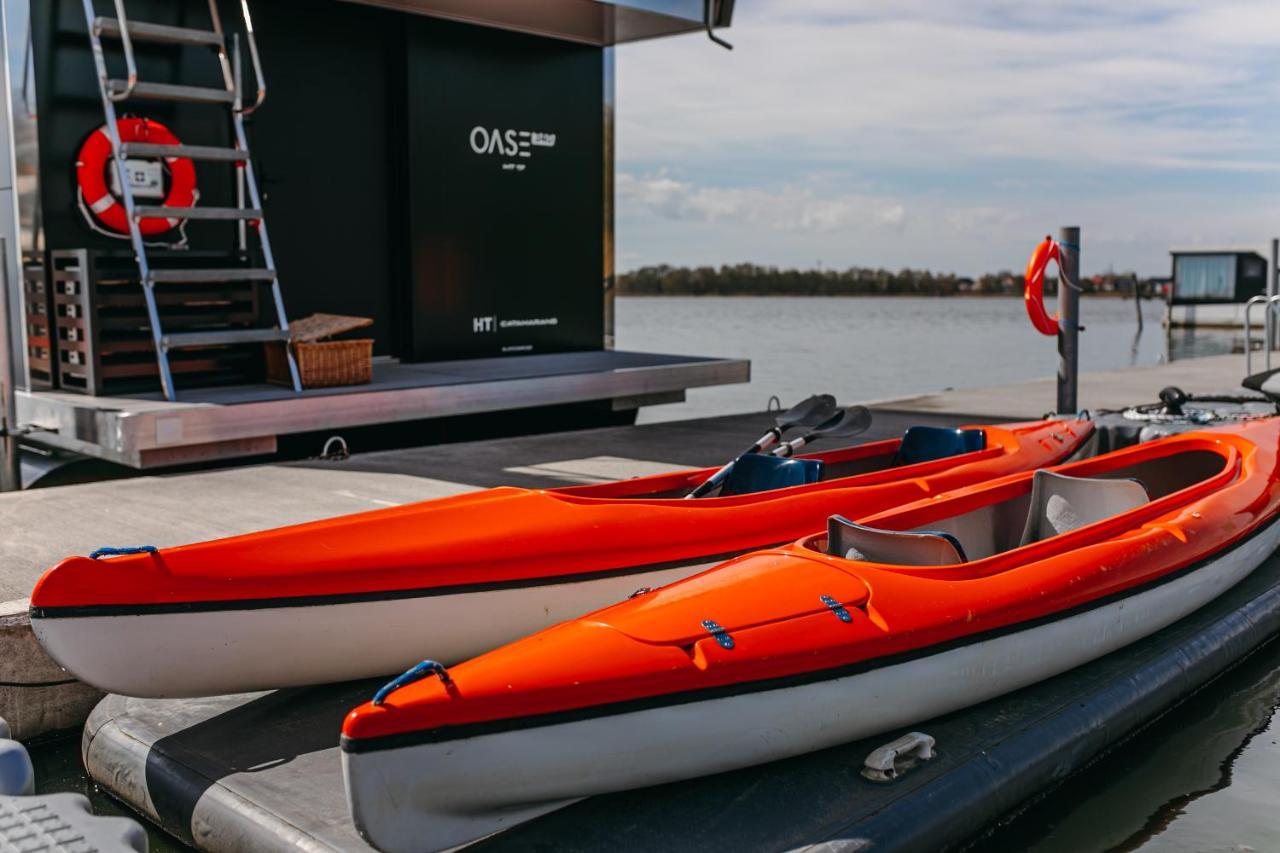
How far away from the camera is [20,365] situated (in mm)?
6266

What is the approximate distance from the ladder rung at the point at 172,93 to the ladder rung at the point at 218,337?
1.13m

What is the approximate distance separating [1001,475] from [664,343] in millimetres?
14587

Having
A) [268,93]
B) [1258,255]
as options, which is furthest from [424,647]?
[1258,255]

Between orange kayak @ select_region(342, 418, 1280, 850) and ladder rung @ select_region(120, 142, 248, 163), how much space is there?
4.08 metres

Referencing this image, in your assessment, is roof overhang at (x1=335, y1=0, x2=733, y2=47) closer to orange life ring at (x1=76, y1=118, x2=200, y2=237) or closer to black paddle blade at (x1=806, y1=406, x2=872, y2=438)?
orange life ring at (x1=76, y1=118, x2=200, y2=237)

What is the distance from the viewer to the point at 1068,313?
6750mm

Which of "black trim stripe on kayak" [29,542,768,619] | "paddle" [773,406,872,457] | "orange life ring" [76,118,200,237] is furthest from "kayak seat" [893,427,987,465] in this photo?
"orange life ring" [76,118,200,237]

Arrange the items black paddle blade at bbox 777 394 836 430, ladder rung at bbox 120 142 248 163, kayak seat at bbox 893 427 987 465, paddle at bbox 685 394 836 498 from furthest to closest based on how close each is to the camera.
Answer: ladder rung at bbox 120 142 248 163
black paddle blade at bbox 777 394 836 430
paddle at bbox 685 394 836 498
kayak seat at bbox 893 427 987 465

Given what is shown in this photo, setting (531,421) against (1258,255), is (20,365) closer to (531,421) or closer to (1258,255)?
(531,421)

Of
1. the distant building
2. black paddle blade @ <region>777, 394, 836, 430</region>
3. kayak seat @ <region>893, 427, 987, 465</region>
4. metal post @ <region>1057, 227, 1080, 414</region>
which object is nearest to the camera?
kayak seat @ <region>893, 427, 987, 465</region>

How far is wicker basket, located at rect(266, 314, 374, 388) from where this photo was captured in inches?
247

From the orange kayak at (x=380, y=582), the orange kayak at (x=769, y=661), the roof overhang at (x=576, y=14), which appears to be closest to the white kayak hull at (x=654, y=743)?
the orange kayak at (x=769, y=661)

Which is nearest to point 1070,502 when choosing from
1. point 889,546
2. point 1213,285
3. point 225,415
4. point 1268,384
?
point 889,546

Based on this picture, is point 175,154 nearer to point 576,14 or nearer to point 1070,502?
point 576,14
